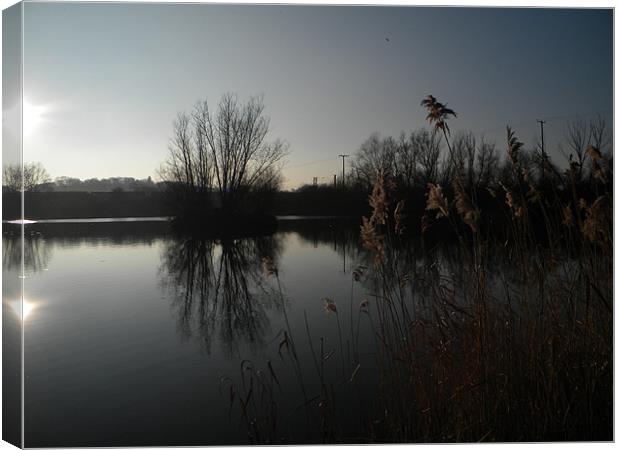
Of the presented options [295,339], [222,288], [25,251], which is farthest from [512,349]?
[25,251]

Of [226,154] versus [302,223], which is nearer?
[226,154]

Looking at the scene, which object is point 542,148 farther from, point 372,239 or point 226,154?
point 226,154

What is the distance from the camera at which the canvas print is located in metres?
2.31

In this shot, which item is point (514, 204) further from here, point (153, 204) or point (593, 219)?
point (153, 204)

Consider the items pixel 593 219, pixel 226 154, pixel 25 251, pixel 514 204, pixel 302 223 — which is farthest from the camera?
pixel 302 223

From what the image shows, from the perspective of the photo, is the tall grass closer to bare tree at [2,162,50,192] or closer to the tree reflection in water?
the tree reflection in water

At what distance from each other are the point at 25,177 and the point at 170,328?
1197mm

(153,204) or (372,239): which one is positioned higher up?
(153,204)

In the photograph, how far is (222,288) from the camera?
128 inches

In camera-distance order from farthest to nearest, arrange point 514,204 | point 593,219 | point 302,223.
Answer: point 302,223 < point 514,204 < point 593,219

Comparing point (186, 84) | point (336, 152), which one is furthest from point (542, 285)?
point (186, 84)

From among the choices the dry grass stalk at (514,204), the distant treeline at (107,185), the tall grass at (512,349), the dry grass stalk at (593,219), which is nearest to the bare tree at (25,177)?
the distant treeline at (107,185)

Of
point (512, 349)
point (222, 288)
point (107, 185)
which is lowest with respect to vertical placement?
point (512, 349)

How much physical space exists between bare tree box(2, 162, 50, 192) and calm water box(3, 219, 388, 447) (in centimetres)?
19
